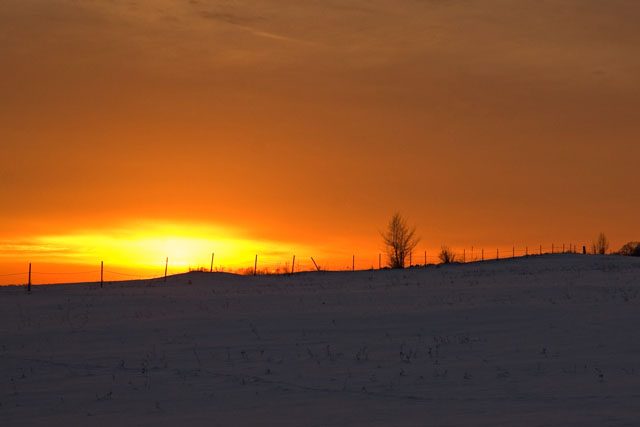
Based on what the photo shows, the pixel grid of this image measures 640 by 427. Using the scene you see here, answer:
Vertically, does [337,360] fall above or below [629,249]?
below

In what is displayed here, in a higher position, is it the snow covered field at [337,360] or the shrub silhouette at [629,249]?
the shrub silhouette at [629,249]

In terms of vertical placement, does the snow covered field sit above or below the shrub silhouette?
below

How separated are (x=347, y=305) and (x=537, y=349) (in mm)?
13640

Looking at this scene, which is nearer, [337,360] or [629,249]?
[337,360]

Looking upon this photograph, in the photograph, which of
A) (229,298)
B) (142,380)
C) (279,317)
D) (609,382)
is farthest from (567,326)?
(229,298)

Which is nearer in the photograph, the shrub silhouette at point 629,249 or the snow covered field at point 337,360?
the snow covered field at point 337,360

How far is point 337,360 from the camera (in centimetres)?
2234

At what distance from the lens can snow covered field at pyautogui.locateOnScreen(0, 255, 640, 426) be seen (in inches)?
641

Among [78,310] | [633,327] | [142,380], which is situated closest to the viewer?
[142,380]

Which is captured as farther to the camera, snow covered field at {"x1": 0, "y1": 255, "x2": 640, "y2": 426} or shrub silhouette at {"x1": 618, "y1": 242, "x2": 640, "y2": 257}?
shrub silhouette at {"x1": 618, "y1": 242, "x2": 640, "y2": 257}

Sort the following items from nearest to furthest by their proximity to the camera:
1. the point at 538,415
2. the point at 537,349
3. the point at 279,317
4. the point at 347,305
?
the point at 538,415
the point at 537,349
the point at 279,317
the point at 347,305

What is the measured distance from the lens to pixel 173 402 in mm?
17953

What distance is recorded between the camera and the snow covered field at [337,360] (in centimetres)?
1628

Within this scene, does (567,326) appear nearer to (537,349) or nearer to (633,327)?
(633,327)
